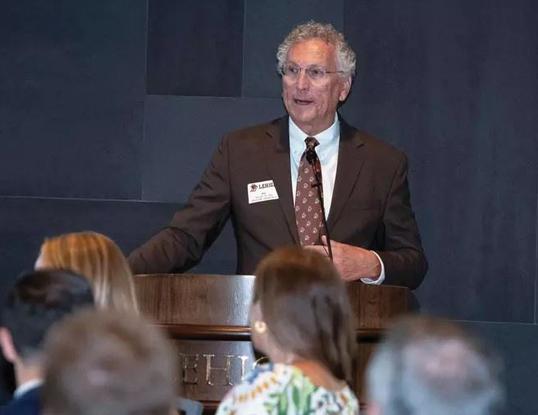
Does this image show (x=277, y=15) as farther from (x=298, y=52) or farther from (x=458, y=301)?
(x=458, y=301)

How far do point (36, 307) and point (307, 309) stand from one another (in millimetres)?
655

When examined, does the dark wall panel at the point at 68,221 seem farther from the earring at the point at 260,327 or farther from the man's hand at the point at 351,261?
the earring at the point at 260,327

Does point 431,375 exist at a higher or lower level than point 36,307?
lower

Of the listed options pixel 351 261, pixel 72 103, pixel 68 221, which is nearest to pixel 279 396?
pixel 351 261

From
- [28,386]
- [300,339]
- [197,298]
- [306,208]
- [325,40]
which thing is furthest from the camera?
[325,40]

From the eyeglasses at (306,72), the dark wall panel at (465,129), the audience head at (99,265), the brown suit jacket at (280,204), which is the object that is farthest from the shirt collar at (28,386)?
the dark wall panel at (465,129)

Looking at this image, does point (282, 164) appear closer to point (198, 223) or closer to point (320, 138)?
point (320, 138)

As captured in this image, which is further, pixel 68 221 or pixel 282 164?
pixel 68 221

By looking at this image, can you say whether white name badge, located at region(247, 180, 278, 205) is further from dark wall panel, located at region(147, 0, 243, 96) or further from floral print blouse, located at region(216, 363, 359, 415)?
floral print blouse, located at region(216, 363, 359, 415)

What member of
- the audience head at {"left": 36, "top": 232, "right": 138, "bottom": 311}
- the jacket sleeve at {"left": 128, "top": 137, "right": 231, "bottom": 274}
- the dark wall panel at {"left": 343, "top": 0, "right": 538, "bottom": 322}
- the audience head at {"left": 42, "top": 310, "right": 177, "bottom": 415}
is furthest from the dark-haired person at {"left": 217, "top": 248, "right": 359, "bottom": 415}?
the dark wall panel at {"left": 343, "top": 0, "right": 538, "bottom": 322}

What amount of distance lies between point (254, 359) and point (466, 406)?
73.9 inches

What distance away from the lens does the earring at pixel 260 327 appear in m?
3.00

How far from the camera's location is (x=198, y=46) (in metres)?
5.79

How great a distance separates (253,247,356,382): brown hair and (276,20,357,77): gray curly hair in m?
2.20
